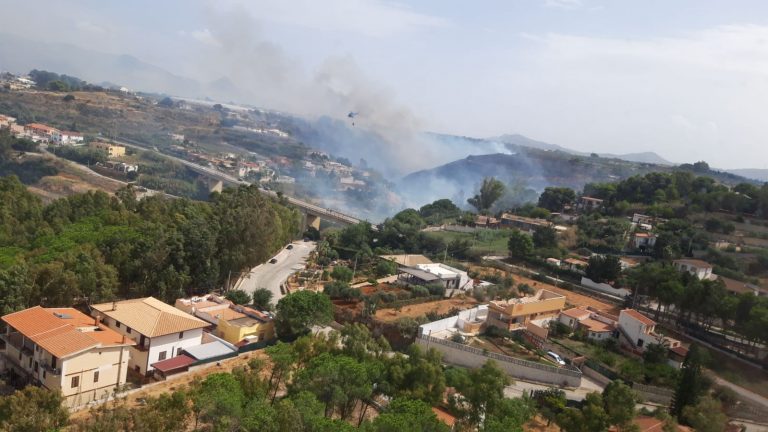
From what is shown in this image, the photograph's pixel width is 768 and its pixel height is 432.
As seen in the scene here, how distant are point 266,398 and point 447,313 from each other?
10608mm

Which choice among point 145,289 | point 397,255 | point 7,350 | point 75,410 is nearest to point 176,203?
point 145,289

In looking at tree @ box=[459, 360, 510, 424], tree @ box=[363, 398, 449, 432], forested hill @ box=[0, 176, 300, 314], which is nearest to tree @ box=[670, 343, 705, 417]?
tree @ box=[459, 360, 510, 424]

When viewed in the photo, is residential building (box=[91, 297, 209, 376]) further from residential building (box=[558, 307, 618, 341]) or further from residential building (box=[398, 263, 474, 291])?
residential building (box=[558, 307, 618, 341])

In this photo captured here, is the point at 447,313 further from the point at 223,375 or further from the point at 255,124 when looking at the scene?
the point at 255,124

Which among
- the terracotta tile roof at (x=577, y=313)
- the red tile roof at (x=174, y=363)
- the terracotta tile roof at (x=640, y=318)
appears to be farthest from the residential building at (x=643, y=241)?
the red tile roof at (x=174, y=363)

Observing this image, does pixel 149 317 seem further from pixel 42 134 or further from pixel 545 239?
pixel 42 134

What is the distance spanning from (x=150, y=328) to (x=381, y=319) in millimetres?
8658

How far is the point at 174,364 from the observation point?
17500 millimetres

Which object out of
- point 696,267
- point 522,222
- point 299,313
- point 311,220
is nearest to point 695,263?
Answer: point 696,267

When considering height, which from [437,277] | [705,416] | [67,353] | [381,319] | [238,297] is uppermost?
[705,416]

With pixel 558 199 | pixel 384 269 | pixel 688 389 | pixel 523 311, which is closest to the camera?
pixel 688 389

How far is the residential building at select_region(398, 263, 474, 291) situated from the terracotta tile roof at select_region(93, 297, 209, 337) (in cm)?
1121

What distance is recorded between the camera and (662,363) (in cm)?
2095

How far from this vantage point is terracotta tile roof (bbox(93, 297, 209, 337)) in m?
17.7
